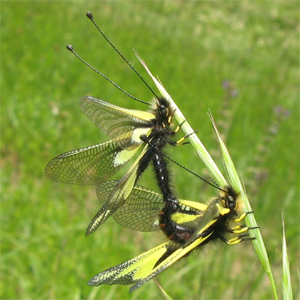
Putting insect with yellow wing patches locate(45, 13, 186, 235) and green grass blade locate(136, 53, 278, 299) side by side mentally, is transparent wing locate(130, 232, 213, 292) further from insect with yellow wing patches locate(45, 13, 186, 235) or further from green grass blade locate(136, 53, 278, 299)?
insect with yellow wing patches locate(45, 13, 186, 235)

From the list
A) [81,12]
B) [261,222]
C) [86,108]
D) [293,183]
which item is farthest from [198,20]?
[86,108]

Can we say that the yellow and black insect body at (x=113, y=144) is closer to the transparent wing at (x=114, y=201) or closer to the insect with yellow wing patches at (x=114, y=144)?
the insect with yellow wing patches at (x=114, y=144)

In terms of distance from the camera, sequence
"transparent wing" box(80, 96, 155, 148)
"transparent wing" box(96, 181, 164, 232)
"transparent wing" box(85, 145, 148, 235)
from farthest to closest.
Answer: "transparent wing" box(80, 96, 155, 148) < "transparent wing" box(96, 181, 164, 232) < "transparent wing" box(85, 145, 148, 235)

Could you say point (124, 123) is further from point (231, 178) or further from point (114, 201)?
point (231, 178)

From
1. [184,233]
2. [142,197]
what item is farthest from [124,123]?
Answer: [184,233]

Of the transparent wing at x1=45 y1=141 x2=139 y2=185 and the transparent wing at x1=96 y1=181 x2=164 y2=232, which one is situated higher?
the transparent wing at x1=45 y1=141 x2=139 y2=185

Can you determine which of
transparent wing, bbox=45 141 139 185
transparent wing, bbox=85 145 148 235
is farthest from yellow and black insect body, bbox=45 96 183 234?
transparent wing, bbox=85 145 148 235
